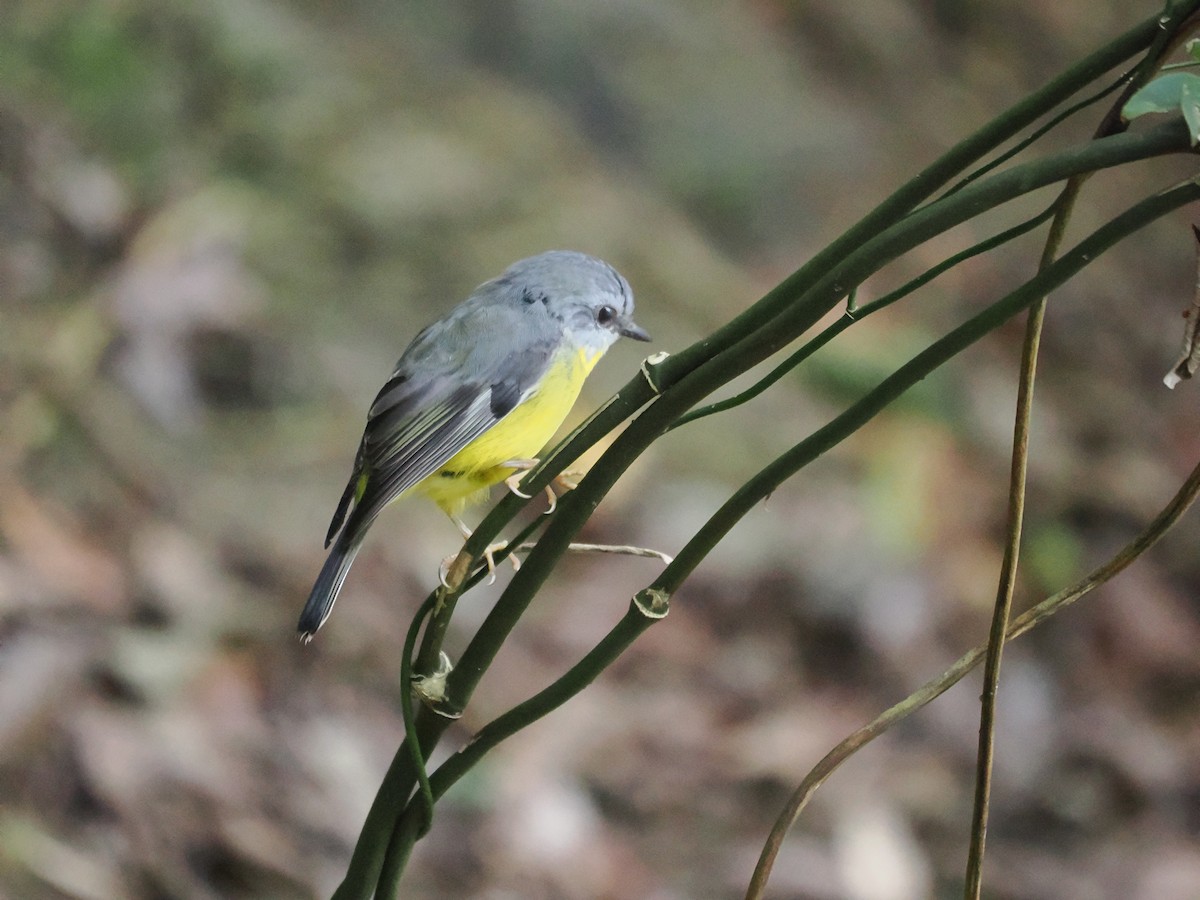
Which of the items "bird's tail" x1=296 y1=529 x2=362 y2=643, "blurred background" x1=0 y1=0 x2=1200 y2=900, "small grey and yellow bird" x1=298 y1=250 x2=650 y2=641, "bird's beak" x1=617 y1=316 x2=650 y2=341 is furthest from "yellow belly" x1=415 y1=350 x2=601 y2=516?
"blurred background" x1=0 y1=0 x2=1200 y2=900

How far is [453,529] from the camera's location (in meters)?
4.45

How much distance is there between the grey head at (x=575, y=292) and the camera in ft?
8.66

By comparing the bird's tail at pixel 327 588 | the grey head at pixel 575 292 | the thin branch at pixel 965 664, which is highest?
the grey head at pixel 575 292

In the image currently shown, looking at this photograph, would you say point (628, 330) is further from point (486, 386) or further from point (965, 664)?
point (965, 664)

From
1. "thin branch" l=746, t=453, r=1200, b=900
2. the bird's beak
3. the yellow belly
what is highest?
the bird's beak

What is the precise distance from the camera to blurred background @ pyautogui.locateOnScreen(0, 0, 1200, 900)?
10.8ft

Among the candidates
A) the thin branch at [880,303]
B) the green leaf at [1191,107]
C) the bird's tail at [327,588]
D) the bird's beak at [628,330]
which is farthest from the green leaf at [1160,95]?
the bird's beak at [628,330]

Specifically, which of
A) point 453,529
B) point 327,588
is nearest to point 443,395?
point 327,588

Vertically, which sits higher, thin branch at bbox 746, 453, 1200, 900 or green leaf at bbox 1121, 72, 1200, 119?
green leaf at bbox 1121, 72, 1200, 119

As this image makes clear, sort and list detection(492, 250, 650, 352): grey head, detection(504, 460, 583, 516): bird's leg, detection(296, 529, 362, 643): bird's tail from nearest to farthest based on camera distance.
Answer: detection(504, 460, 583, 516): bird's leg → detection(296, 529, 362, 643): bird's tail → detection(492, 250, 650, 352): grey head

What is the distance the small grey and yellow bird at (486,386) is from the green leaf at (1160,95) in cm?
156

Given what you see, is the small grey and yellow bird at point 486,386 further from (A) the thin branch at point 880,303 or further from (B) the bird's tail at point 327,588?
(A) the thin branch at point 880,303

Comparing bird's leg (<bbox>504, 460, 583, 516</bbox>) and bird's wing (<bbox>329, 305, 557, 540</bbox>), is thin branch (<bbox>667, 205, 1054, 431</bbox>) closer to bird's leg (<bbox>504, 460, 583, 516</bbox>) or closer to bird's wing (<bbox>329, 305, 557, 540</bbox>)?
bird's leg (<bbox>504, 460, 583, 516</bbox>)

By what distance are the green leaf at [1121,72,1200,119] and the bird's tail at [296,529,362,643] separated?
1.38 metres
